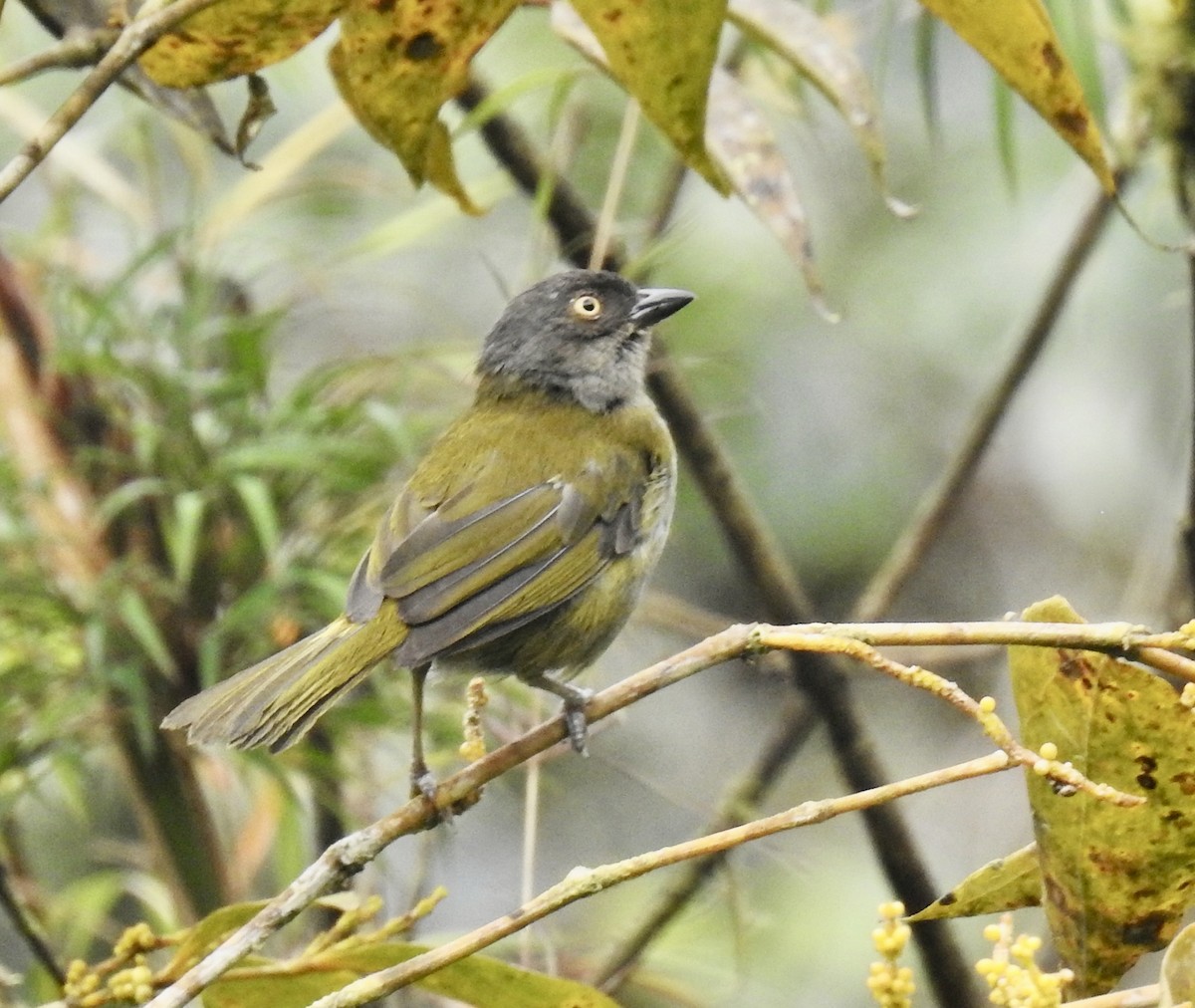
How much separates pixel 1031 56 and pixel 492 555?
1456 millimetres

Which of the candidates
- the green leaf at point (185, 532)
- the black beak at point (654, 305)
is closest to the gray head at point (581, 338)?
the black beak at point (654, 305)

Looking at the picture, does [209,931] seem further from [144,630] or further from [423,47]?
[144,630]

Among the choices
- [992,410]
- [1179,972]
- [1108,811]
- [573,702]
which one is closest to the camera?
[1179,972]

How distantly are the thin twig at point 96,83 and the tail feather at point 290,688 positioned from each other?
946 mm

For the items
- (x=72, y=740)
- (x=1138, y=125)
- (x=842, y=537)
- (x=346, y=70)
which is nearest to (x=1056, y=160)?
(x=842, y=537)

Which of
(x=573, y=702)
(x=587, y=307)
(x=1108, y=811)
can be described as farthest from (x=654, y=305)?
(x=1108, y=811)

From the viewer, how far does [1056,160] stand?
207 inches

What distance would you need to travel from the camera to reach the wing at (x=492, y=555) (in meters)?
2.69

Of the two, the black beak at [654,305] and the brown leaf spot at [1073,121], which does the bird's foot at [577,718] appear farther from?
the black beak at [654,305]

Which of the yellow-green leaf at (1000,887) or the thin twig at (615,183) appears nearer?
the yellow-green leaf at (1000,887)

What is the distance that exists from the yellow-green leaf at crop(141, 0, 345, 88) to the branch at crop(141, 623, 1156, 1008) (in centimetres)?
76

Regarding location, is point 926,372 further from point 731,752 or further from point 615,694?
point 615,694

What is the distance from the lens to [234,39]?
6.03 feet

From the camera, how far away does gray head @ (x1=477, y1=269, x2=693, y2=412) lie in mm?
3539
